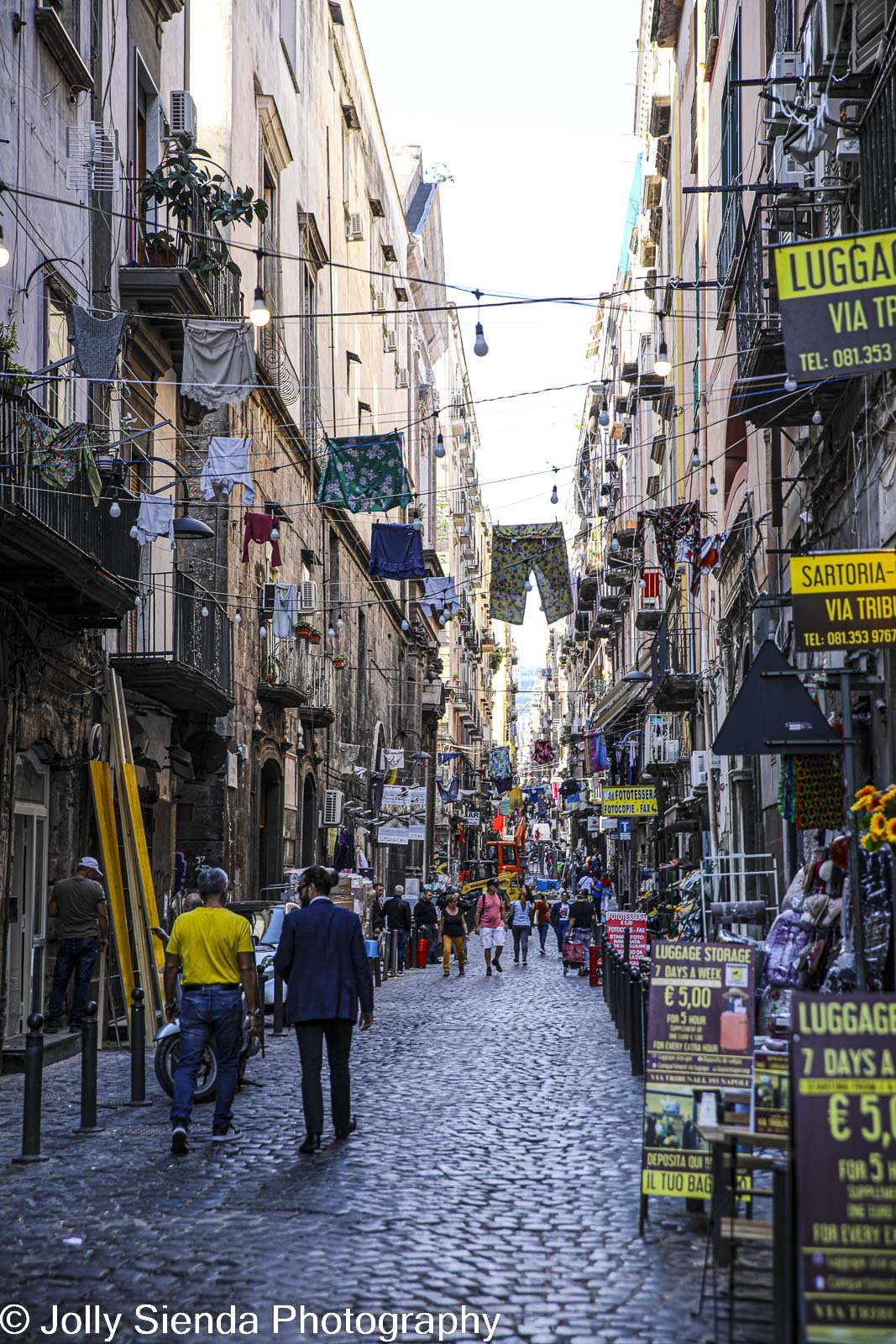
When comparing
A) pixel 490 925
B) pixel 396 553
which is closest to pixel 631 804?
pixel 490 925

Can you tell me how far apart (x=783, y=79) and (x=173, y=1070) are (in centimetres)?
899

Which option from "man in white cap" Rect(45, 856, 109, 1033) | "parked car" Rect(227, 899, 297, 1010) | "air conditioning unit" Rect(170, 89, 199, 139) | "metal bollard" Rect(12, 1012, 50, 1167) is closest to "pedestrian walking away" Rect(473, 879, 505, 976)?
"parked car" Rect(227, 899, 297, 1010)

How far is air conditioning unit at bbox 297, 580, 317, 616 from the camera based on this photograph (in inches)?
1200

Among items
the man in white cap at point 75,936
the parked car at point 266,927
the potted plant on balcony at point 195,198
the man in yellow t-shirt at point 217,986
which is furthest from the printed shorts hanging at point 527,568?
the man in yellow t-shirt at point 217,986

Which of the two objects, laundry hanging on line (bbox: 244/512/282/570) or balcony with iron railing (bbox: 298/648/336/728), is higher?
laundry hanging on line (bbox: 244/512/282/570)

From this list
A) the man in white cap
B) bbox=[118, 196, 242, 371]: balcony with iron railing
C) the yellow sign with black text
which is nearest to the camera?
the man in white cap

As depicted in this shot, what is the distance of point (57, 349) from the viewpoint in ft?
53.0

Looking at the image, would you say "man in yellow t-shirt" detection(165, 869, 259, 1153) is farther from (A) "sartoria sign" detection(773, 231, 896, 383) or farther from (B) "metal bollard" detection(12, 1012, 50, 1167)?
(A) "sartoria sign" detection(773, 231, 896, 383)

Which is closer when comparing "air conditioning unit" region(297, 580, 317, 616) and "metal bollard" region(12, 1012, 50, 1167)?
"metal bollard" region(12, 1012, 50, 1167)

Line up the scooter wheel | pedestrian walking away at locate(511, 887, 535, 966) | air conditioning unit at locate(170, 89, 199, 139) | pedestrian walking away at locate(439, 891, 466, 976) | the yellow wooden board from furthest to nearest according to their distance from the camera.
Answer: pedestrian walking away at locate(511, 887, 535, 966), pedestrian walking away at locate(439, 891, 466, 976), air conditioning unit at locate(170, 89, 199, 139), the yellow wooden board, the scooter wheel

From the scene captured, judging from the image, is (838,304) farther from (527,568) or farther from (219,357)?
(527,568)

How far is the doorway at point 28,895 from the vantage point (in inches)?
604

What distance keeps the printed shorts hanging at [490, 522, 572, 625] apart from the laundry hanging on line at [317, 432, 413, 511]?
12.6 m

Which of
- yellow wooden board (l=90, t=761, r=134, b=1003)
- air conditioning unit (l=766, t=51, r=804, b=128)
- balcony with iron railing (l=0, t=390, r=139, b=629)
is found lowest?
yellow wooden board (l=90, t=761, r=134, b=1003)
